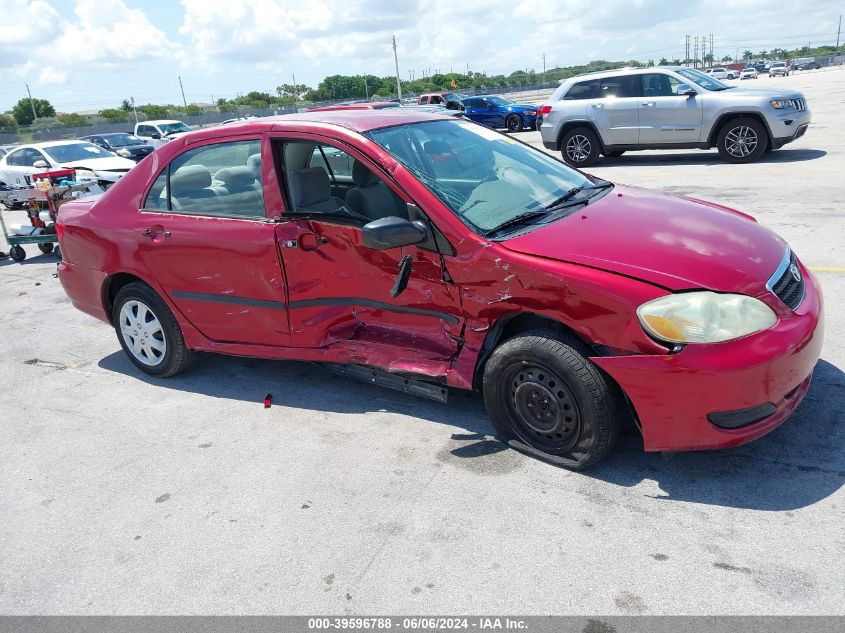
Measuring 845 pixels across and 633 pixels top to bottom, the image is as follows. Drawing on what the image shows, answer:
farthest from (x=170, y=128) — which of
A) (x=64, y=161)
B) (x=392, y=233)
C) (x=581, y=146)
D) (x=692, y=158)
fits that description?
(x=392, y=233)

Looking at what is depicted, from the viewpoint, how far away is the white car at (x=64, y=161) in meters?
14.0

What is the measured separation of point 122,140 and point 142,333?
2360 centimetres

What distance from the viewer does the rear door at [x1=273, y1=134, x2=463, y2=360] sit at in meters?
3.60

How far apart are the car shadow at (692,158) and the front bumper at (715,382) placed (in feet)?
33.2

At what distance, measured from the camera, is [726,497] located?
2980 mm

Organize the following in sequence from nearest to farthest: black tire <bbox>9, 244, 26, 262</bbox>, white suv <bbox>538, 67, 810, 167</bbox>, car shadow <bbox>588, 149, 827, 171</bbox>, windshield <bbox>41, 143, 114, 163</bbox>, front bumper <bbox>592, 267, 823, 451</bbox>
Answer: front bumper <bbox>592, 267, 823, 451</bbox> → black tire <bbox>9, 244, 26, 262</bbox> → white suv <bbox>538, 67, 810, 167</bbox> → car shadow <bbox>588, 149, 827, 171</bbox> → windshield <bbox>41, 143, 114, 163</bbox>

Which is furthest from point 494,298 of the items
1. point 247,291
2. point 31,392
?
point 31,392

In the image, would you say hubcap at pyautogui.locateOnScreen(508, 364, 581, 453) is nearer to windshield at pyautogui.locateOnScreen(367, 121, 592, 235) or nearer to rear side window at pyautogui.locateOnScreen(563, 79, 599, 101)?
windshield at pyautogui.locateOnScreen(367, 121, 592, 235)

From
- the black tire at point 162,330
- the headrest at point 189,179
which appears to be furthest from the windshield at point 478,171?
the black tire at point 162,330

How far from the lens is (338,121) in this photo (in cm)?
402

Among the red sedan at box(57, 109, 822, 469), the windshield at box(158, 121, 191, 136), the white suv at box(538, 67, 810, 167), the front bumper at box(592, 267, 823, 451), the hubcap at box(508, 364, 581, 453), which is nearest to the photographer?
the front bumper at box(592, 267, 823, 451)

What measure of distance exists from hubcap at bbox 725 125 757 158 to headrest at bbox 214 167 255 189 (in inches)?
413

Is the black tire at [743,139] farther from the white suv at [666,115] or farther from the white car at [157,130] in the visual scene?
the white car at [157,130]

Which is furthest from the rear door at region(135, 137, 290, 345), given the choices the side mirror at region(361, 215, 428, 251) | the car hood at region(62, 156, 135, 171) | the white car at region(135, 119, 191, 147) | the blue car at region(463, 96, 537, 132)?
the white car at region(135, 119, 191, 147)
